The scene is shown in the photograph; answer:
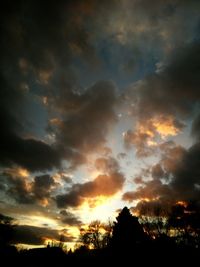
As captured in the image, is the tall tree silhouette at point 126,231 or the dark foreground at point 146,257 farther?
the tall tree silhouette at point 126,231

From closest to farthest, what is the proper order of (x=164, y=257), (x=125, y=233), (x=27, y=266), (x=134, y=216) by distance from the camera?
(x=164, y=257)
(x=125, y=233)
(x=134, y=216)
(x=27, y=266)

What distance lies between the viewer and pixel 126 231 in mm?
47688

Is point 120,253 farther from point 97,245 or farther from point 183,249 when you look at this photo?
point 97,245

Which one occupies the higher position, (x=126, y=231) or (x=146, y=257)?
(x=126, y=231)

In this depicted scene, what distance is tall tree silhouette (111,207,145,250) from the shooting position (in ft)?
147

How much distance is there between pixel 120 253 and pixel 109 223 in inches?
1186

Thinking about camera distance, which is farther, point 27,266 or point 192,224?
point 27,266

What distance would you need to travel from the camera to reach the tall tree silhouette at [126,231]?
44.8m

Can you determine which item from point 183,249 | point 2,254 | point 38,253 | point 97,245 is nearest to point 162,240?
point 183,249

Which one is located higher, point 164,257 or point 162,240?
point 162,240

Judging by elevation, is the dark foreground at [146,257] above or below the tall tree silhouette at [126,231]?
below

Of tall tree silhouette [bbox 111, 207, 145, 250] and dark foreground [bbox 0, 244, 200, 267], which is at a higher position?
tall tree silhouette [bbox 111, 207, 145, 250]

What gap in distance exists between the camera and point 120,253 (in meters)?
39.2

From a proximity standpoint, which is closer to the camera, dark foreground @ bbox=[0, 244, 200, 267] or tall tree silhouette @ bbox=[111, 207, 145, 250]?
dark foreground @ bbox=[0, 244, 200, 267]
